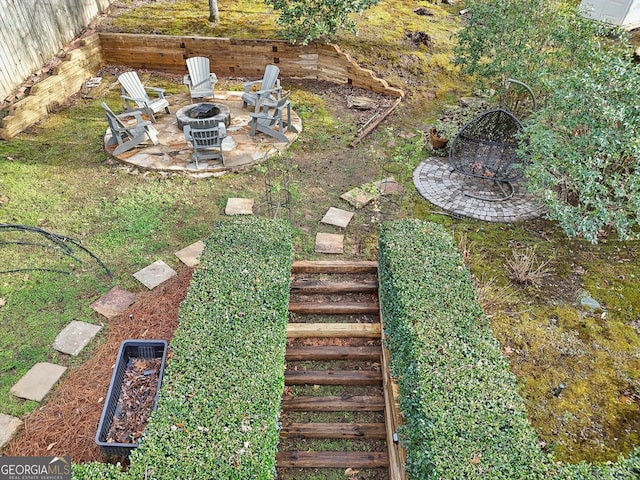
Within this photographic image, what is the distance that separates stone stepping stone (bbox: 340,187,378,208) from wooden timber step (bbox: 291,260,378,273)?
1.45 m

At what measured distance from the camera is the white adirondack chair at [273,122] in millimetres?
7551

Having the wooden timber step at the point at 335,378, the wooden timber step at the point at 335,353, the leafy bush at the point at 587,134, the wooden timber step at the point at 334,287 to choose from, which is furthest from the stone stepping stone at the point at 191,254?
the leafy bush at the point at 587,134

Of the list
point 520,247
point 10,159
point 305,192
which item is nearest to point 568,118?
point 520,247

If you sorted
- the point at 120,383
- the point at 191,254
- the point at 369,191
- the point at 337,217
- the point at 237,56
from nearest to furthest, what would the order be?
the point at 120,383
the point at 191,254
the point at 337,217
the point at 369,191
the point at 237,56

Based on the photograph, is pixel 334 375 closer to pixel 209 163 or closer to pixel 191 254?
pixel 191 254

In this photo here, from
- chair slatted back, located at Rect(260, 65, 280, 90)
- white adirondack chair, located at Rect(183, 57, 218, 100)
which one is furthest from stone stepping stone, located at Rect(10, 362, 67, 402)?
chair slatted back, located at Rect(260, 65, 280, 90)

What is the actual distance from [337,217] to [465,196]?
2.13 metres

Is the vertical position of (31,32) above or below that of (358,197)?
above

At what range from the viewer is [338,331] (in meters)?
4.57

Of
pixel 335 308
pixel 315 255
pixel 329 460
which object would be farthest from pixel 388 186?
pixel 329 460

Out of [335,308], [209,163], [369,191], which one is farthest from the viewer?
[209,163]

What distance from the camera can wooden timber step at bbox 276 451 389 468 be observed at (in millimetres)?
3713

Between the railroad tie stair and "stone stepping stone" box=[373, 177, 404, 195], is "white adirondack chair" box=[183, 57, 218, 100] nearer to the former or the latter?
"stone stepping stone" box=[373, 177, 404, 195]

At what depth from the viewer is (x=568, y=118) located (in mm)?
5195
